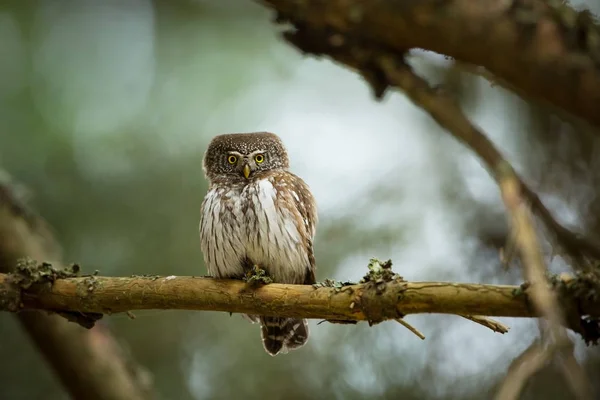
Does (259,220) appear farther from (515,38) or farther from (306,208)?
(515,38)

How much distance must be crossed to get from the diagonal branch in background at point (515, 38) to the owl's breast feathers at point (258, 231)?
1492 mm

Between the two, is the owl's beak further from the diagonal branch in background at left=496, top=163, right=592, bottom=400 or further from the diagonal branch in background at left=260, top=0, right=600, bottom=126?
the diagonal branch in background at left=496, top=163, right=592, bottom=400

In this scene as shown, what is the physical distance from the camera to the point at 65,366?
447cm

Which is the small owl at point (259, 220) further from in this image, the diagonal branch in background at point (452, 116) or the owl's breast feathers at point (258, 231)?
the diagonal branch in background at point (452, 116)

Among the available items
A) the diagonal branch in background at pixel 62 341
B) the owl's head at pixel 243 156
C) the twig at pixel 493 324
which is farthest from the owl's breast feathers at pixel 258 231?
the twig at pixel 493 324

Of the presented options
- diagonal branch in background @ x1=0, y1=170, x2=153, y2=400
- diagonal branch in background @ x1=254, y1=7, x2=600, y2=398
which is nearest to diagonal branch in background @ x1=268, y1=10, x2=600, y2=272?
diagonal branch in background @ x1=254, y1=7, x2=600, y2=398

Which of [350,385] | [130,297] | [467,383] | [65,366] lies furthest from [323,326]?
[130,297]

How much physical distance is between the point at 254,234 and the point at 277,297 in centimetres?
78

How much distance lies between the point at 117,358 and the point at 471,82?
290 cm

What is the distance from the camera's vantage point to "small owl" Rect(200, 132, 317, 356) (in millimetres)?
3818

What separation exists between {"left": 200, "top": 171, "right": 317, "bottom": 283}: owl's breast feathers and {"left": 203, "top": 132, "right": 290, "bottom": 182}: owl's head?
149 millimetres

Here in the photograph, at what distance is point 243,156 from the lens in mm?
4195

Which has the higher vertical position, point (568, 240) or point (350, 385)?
point (350, 385)

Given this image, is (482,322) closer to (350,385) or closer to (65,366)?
(350,385)
